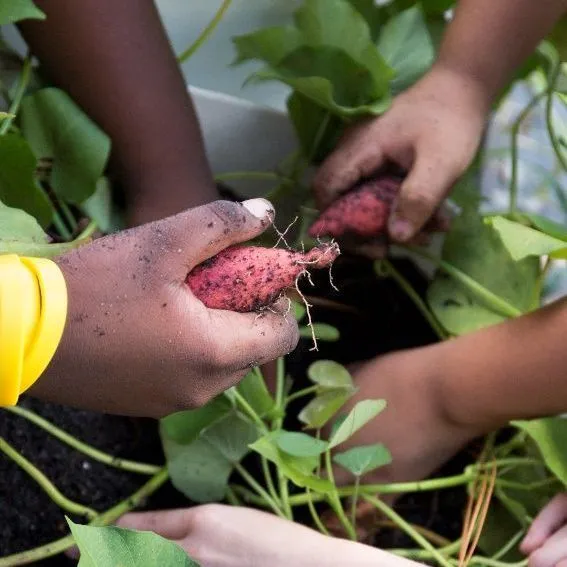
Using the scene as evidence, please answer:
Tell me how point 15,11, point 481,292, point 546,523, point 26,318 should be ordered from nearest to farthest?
point 26,318, point 15,11, point 546,523, point 481,292

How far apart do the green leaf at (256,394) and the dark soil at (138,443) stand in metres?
0.13

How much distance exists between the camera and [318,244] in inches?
19.9

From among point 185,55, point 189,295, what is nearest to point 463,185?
point 185,55

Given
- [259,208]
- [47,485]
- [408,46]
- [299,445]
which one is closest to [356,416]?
[299,445]

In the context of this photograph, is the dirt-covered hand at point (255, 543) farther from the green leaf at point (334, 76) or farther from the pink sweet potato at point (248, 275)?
the green leaf at point (334, 76)

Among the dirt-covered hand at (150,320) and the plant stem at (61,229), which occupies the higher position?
the dirt-covered hand at (150,320)

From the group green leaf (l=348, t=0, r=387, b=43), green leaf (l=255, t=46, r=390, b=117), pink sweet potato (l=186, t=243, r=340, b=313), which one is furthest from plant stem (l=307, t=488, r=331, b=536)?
green leaf (l=348, t=0, r=387, b=43)

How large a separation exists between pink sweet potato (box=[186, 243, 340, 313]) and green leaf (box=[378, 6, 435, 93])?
1.02 feet

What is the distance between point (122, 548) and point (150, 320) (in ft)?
0.38

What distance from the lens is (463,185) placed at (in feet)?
2.43

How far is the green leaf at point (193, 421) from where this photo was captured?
1.80 feet

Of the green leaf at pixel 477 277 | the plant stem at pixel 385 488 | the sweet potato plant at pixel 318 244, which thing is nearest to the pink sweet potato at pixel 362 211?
the sweet potato plant at pixel 318 244

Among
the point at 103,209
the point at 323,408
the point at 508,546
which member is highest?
the point at 103,209

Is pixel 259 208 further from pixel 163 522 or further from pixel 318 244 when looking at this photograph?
pixel 163 522
